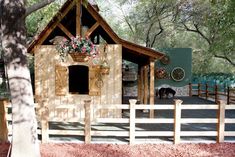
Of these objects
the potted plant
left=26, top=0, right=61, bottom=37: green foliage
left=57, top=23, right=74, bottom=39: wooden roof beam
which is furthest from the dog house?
left=26, top=0, right=61, bottom=37: green foliage

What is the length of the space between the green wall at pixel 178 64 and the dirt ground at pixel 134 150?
41.5ft

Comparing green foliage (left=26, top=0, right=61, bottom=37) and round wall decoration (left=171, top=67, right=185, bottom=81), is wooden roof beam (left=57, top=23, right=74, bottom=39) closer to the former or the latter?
green foliage (left=26, top=0, right=61, bottom=37)

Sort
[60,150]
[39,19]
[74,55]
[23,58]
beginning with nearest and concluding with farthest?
[23,58]
[60,150]
[74,55]
[39,19]

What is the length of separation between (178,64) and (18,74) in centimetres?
1570

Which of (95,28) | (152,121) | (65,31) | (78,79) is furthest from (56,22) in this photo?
(152,121)

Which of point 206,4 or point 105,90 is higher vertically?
point 206,4

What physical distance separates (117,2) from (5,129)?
1815 centimetres

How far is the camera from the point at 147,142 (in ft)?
21.7

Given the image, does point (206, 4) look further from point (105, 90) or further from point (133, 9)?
point (105, 90)

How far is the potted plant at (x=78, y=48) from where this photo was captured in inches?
319

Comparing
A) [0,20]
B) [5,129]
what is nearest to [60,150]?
[5,129]

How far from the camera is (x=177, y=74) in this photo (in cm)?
1902

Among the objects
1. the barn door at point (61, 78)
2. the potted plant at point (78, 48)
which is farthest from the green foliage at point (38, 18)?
the potted plant at point (78, 48)

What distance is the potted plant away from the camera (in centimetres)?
809
